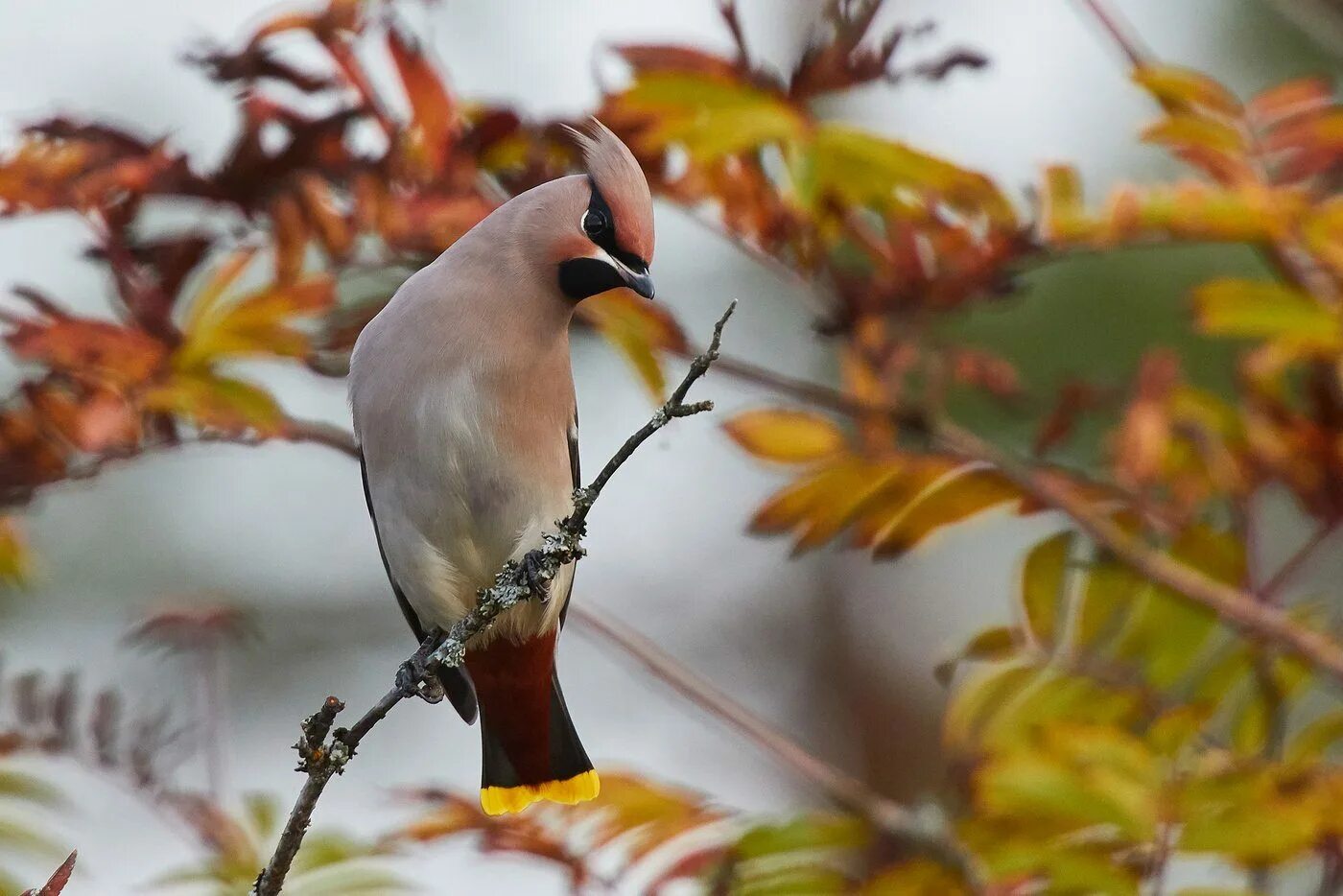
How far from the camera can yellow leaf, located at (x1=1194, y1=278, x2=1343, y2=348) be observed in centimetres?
273

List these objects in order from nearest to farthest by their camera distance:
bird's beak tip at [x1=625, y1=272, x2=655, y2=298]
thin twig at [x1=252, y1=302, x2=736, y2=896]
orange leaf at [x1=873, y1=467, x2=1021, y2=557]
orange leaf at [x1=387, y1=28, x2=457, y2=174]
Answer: thin twig at [x1=252, y1=302, x2=736, y2=896] → bird's beak tip at [x1=625, y1=272, x2=655, y2=298] → orange leaf at [x1=387, y1=28, x2=457, y2=174] → orange leaf at [x1=873, y1=467, x2=1021, y2=557]

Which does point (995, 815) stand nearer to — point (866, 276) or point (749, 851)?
point (749, 851)

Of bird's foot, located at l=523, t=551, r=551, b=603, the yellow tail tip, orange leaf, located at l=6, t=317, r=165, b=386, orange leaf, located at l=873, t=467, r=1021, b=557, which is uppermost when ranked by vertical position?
orange leaf, located at l=6, t=317, r=165, b=386

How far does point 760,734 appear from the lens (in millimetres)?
2994

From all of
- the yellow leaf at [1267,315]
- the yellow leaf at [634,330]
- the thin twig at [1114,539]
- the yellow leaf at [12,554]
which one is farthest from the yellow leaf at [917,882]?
the yellow leaf at [12,554]

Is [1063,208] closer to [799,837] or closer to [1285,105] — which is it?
[1285,105]

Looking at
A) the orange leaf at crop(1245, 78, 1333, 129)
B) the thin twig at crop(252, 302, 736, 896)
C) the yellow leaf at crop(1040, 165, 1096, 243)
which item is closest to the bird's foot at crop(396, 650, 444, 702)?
the thin twig at crop(252, 302, 736, 896)

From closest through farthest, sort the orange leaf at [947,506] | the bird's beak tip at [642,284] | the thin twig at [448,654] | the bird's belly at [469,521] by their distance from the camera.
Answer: the thin twig at [448,654] → the bird's beak tip at [642,284] → the bird's belly at [469,521] → the orange leaf at [947,506]

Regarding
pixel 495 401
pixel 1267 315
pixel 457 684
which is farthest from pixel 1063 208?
pixel 457 684

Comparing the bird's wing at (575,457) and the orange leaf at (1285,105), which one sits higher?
the orange leaf at (1285,105)

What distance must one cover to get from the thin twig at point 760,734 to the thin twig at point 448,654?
2.63ft

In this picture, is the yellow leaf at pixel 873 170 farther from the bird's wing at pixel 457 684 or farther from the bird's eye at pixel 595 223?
the bird's wing at pixel 457 684

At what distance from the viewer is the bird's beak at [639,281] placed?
6.18 ft

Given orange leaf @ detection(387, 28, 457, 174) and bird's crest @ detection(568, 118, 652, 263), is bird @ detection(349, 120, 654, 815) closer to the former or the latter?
Answer: bird's crest @ detection(568, 118, 652, 263)
